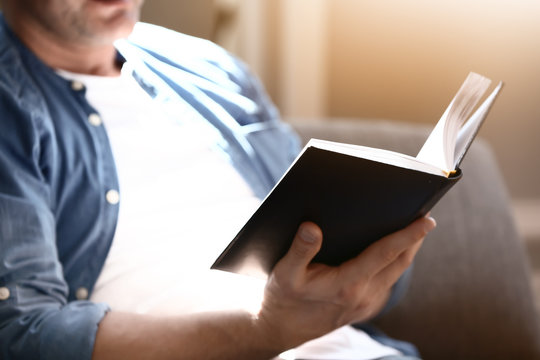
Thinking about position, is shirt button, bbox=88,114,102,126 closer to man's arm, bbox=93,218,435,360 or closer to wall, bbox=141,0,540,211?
man's arm, bbox=93,218,435,360

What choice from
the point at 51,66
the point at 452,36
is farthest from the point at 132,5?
the point at 452,36

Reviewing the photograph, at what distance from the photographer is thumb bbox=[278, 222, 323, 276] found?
2.22 feet

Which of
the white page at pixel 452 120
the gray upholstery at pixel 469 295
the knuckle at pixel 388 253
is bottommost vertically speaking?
the gray upholstery at pixel 469 295

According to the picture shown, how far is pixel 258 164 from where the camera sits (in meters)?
1.07

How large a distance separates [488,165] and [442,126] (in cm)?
80

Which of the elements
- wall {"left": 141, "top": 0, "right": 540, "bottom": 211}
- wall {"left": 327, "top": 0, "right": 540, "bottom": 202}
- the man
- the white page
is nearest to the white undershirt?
the man

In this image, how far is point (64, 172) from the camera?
865 millimetres

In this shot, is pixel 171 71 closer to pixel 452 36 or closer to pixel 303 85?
pixel 303 85

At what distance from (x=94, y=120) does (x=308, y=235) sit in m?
0.39

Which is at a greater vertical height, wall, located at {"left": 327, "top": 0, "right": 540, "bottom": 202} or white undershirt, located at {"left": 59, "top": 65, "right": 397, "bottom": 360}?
wall, located at {"left": 327, "top": 0, "right": 540, "bottom": 202}

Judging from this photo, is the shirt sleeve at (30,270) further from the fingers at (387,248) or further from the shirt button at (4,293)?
the fingers at (387,248)

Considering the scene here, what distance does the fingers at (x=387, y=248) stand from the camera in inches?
28.4

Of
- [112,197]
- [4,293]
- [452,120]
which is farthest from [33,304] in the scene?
[452,120]

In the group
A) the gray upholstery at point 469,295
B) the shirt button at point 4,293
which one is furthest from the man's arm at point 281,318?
the gray upholstery at point 469,295
